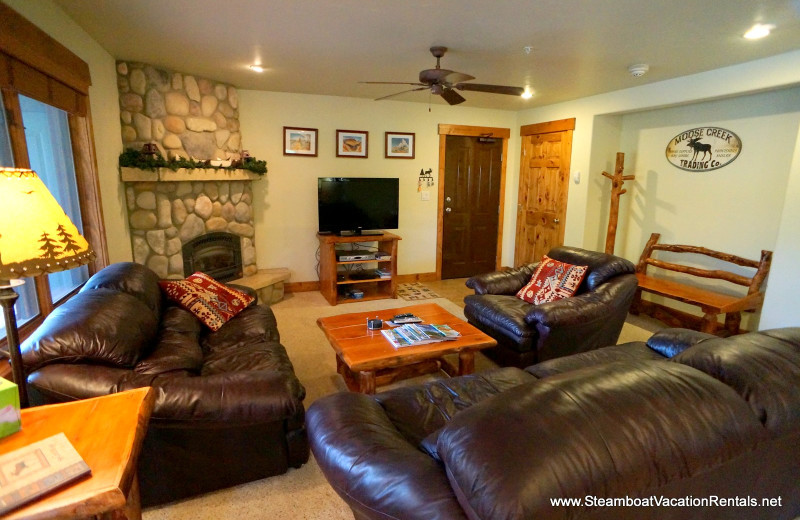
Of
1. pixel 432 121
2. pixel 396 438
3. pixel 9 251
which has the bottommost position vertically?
pixel 396 438

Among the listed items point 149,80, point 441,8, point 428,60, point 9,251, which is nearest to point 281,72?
point 149,80

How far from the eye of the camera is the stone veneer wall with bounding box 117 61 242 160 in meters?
3.48

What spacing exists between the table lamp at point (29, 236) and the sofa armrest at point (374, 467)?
87cm

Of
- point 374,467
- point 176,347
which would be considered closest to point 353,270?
point 176,347

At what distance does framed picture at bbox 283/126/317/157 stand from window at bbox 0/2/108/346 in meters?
2.15

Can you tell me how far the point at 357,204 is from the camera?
15.6 feet

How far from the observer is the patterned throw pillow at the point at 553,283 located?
10.7ft

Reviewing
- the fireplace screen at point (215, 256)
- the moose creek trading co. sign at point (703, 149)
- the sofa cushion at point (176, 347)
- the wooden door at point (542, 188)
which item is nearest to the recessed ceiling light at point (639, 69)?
the moose creek trading co. sign at point (703, 149)

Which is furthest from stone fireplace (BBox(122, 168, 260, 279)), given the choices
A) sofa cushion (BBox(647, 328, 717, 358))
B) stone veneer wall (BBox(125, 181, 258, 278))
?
sofa cushion (BBox(647, 328, 717, 358))

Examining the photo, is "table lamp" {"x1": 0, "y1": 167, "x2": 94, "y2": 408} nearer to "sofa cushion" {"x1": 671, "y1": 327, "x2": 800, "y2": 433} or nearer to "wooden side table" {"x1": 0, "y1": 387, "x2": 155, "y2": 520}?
"wooden side table" {"x1": 0, "y1": 387, "x2": 155, "y2": 520}

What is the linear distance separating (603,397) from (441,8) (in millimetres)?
2285

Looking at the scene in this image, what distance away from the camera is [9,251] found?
1048 mm

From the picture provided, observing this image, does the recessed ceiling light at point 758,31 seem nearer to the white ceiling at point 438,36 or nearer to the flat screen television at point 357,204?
the white ceiling at point 438,36

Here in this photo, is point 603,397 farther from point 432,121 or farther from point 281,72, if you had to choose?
point 432,121
